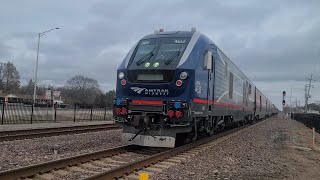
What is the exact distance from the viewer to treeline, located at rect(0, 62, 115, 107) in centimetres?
12150

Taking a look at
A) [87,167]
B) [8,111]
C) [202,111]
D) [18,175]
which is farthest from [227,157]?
[8,111]

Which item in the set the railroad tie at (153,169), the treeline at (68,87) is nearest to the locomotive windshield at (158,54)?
the railroad tie at (153,169)

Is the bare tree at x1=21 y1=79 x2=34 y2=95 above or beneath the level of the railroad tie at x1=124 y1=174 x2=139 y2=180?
above

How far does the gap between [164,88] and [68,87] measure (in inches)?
5221

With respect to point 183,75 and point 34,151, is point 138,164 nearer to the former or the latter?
point 183,75

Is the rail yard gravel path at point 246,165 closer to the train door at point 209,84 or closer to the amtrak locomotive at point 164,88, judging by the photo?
the train door at point 209,84

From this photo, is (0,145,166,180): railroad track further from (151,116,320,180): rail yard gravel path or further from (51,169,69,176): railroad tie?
(151,116,320,180): rail yard gravel path

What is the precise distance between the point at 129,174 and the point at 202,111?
202 inches

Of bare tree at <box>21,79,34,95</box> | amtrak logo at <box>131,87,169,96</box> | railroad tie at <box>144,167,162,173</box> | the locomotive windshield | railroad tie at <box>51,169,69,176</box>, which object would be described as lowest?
railroad tie at <box>144,167,162,173</box>

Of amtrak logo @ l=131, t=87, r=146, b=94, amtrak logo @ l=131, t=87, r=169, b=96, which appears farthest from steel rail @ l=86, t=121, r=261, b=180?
amtrak logo @ l=131, t=87, r=146, b=94

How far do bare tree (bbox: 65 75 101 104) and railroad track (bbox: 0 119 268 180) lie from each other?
115 m

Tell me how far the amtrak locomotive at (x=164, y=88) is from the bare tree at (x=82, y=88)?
4502 inches

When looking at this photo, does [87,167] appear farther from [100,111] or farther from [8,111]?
[100,111]

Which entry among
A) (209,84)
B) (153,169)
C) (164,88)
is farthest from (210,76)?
(153,169)
